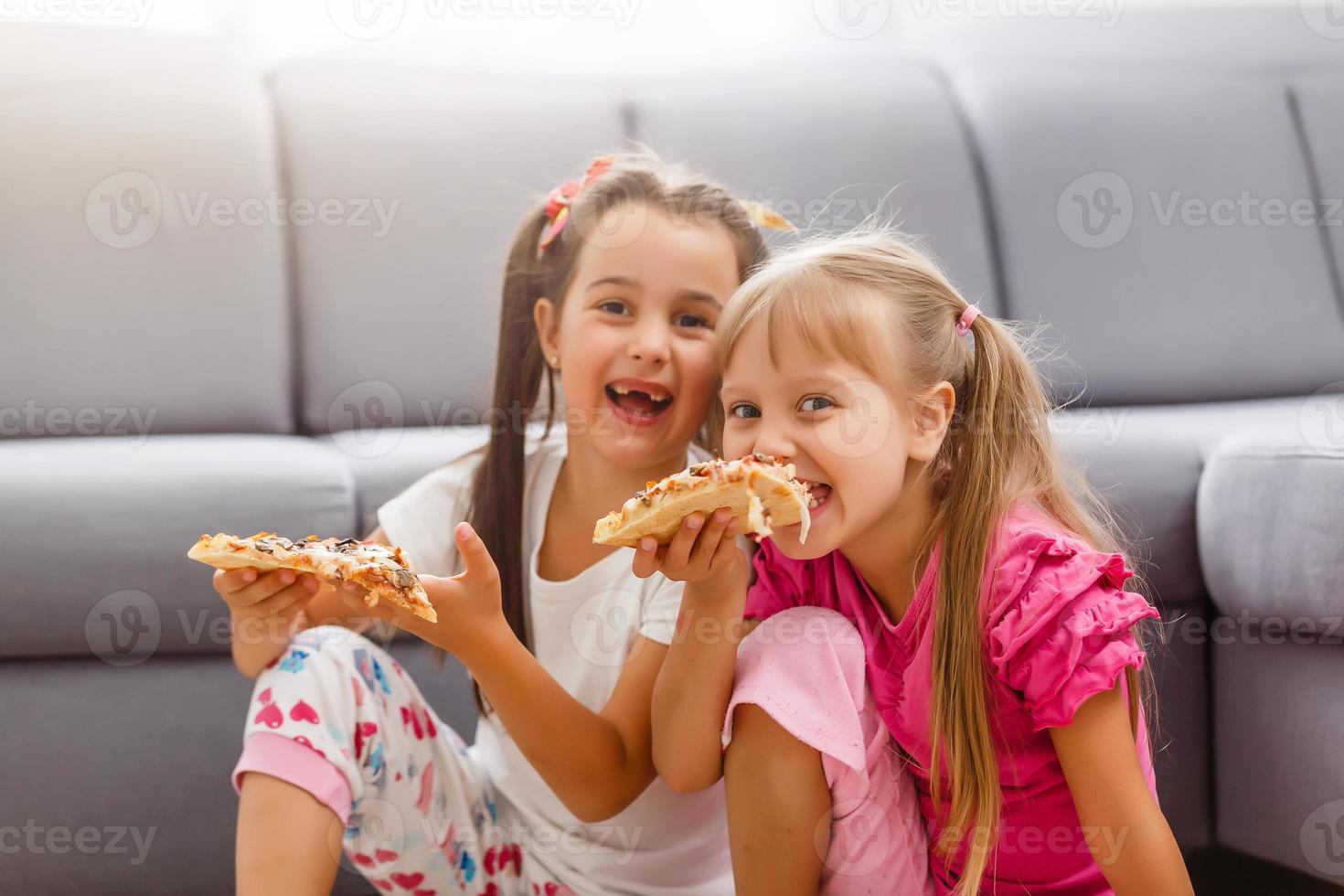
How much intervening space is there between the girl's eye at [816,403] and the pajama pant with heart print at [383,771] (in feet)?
1.85

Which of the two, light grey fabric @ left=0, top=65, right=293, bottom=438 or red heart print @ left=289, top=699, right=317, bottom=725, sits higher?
light grey fabric @ left=0, top=65, right=293, bottom=438

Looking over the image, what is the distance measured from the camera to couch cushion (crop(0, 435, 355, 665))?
146 centimetres

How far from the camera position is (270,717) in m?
1.20

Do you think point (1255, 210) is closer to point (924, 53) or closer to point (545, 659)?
point (924, 53)

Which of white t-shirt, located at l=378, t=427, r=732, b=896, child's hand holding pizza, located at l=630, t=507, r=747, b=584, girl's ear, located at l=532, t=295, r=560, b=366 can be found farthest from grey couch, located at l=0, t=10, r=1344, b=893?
child's hand holding pizza, located at l=630, t=507, r=747, b=584

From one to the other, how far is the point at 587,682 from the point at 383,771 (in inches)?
10.7

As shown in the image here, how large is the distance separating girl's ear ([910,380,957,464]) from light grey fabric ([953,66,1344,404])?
1.02m

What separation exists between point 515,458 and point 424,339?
2.08ft
